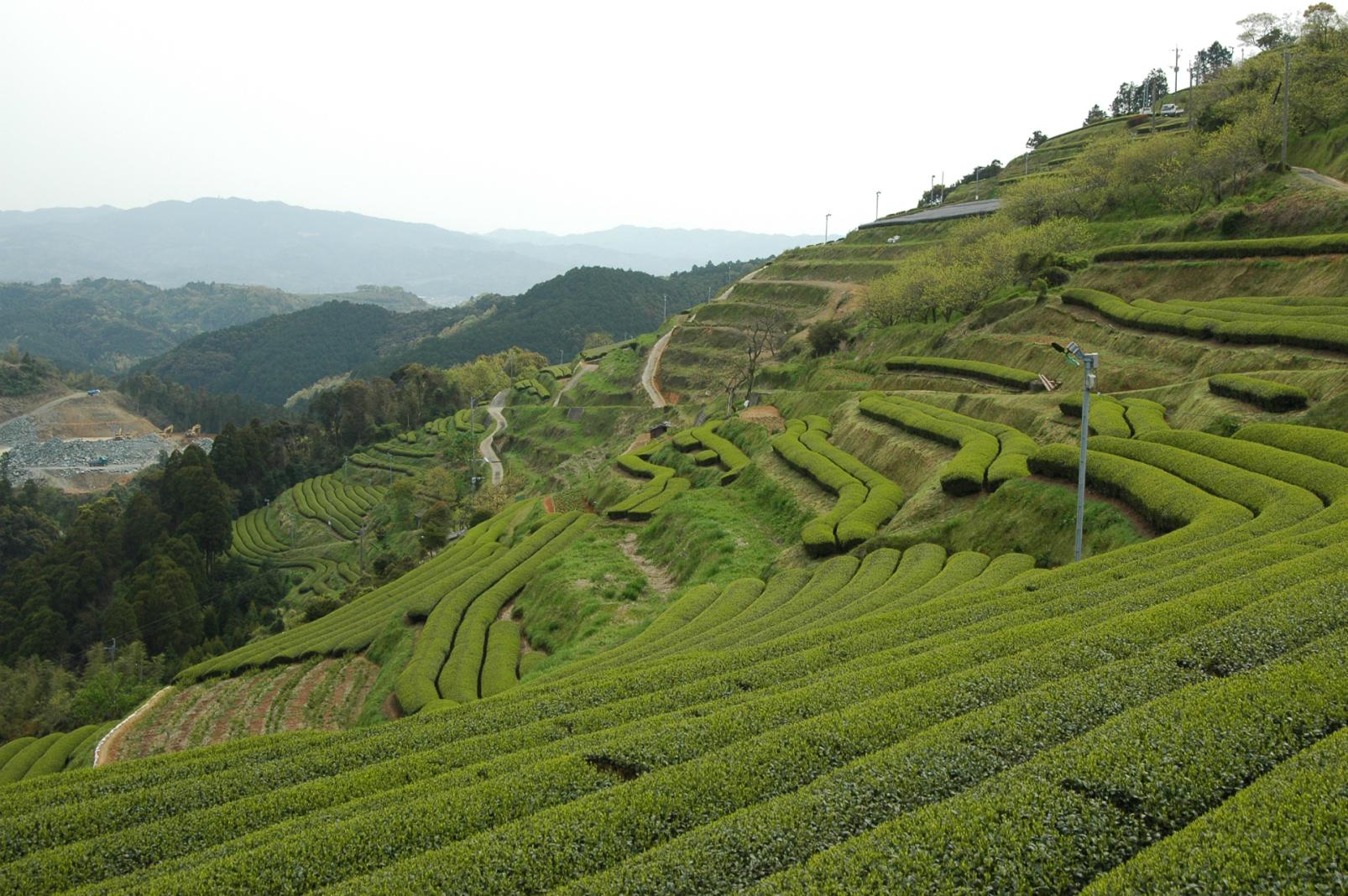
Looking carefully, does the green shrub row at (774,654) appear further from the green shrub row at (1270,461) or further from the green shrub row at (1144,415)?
the green shrub row at (1144,415)

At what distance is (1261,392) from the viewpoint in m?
29.6

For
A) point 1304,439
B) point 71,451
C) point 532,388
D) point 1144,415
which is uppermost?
point 1304,439

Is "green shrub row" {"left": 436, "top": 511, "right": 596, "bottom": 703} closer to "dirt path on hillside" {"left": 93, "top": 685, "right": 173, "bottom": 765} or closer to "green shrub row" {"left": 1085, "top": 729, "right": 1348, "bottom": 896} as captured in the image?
"dirt path on hillside" {"left": 93, "top": 685, "right": 173, "bottom": 765}

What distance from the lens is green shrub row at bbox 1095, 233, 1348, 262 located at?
41531mm

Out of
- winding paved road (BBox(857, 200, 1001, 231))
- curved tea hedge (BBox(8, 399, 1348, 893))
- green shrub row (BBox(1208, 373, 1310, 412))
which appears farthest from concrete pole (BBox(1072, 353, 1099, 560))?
winding paved road (BBox(857, 200, 1001, 231))

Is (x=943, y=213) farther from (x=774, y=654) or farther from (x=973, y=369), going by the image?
(x=774, y=654)

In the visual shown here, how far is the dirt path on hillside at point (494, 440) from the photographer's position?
305ft

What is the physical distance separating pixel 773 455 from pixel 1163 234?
111 feet

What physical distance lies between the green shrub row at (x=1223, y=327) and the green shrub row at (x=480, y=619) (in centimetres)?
3198

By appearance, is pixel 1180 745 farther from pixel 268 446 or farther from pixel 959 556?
pixel 268 446

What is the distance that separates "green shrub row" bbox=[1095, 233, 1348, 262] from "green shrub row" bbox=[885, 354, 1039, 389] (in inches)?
474

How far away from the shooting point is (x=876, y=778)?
1028 centimetres

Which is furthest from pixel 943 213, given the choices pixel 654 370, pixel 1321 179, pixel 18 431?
pixel 18 431

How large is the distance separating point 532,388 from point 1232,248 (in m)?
92.6
